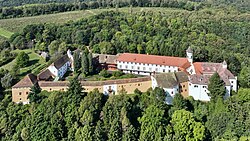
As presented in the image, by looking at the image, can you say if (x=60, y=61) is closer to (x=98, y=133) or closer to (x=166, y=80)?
(x=166, y=80)

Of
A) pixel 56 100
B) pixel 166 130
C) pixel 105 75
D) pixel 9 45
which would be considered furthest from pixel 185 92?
pixel 9 45

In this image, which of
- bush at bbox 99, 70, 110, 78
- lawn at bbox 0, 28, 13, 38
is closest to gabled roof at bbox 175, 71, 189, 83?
bush at bbox 99, 70, 110, 78

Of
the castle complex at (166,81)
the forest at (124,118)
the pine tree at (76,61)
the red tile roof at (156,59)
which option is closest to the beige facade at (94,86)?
the castle complex at (166,81)

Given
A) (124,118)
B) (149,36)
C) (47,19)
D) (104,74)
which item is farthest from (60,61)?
(47,19)

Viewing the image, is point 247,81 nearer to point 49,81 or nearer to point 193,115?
point 193,115

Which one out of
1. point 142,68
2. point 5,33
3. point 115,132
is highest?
point 142,68
